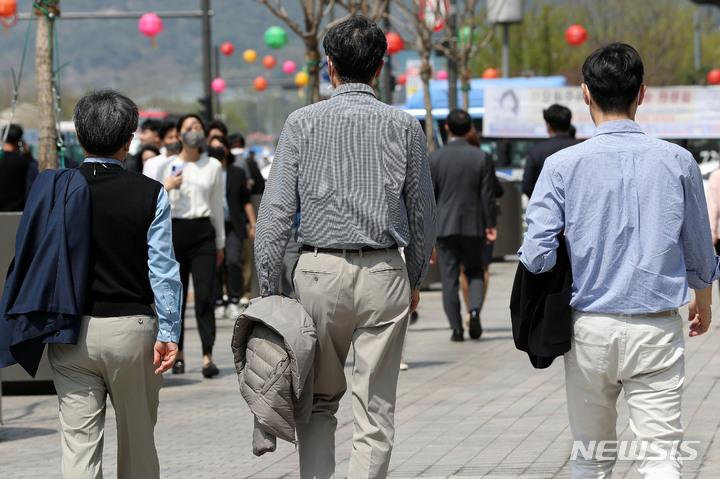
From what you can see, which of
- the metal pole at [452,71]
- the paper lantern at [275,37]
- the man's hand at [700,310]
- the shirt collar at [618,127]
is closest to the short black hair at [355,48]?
the shirt collar at [618,127]

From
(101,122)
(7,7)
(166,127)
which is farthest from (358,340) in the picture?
(7,7)

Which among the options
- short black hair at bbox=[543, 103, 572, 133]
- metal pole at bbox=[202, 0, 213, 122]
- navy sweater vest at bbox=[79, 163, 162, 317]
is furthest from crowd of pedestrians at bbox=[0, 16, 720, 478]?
metal pole at bbox=[202, 0, 213, 122]

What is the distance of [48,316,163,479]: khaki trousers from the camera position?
4.21 m

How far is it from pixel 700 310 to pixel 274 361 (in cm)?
146

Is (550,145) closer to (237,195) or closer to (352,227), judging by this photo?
(237,195)

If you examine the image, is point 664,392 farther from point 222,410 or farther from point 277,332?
point 222,410

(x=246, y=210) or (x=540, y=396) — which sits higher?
(x=246, y=210)

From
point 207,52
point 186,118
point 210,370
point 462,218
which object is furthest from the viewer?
point 207,52

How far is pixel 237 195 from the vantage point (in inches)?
498

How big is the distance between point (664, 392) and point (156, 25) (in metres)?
22.8

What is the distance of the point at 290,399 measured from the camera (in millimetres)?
4328

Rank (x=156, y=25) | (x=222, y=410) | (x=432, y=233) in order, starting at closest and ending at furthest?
(x=432, y=233) → (x=222, y=410) → (x=156, y=25)

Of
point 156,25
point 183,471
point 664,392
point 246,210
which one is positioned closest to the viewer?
point 664,392

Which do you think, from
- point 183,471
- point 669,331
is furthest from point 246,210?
point 669,331
